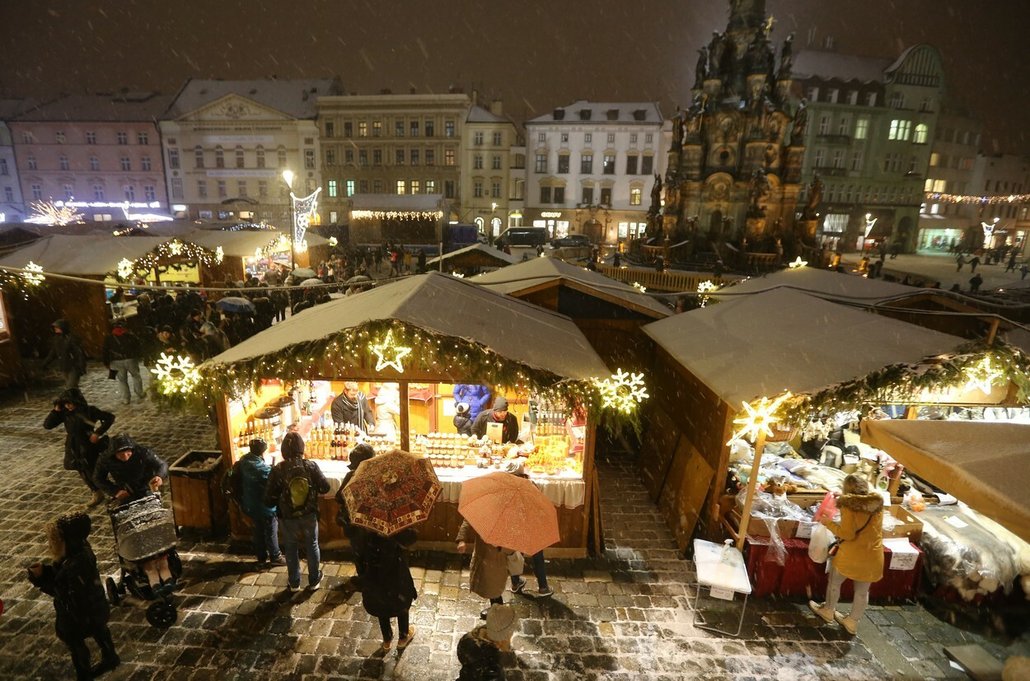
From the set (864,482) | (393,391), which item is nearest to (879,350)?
(864,482)

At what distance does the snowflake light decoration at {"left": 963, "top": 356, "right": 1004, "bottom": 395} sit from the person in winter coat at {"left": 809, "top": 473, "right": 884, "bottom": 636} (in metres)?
1.87

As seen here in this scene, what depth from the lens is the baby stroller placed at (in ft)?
18.6

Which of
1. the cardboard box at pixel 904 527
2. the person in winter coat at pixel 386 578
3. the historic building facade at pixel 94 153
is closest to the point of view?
the person in winter coat at pixel 386 578

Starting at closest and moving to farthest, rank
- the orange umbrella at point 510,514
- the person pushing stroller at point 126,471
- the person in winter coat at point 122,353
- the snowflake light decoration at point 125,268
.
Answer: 1. the orange umbrella at point 510,514
2. the person pushing stroller at point 126,471
3. the person in winter coat at point 122,353
4. the snowflake light decoration at point 125,268

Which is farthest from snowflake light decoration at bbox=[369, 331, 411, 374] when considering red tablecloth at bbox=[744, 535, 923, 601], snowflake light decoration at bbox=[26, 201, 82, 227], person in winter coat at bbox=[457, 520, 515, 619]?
snowflake light decoration at bbox=[26, 201, 82, 227]

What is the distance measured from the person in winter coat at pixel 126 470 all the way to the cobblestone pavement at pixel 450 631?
1052 mm

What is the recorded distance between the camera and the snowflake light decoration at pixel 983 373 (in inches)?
237

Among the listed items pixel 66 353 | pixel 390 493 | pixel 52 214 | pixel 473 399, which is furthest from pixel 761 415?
pixel 52 214

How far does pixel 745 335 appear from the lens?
27.9 ft

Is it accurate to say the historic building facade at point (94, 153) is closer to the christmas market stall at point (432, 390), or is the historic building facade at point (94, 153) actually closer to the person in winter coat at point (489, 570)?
the christmas market stall at point (432, 390)

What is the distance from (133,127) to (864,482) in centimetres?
6776

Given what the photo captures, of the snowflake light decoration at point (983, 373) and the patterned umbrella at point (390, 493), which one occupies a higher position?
the snowflake light decoration at point (983, 373)

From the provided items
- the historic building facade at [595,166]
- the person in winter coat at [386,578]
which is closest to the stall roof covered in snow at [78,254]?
the person in winter coat at [386,578]

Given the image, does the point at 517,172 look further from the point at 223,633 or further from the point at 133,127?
the point at 223,633
